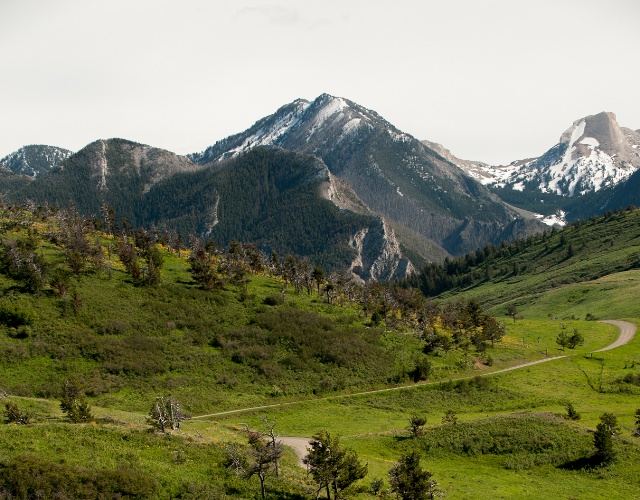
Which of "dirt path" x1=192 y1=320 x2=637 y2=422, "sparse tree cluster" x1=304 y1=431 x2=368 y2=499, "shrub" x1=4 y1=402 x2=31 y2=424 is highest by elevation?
"shrub" x1=4 y1=402 x2=31 y2=424

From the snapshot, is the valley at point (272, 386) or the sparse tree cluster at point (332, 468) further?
the valley at point (272, 386)

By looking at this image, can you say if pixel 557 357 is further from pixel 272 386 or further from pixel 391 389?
pixel 272 386

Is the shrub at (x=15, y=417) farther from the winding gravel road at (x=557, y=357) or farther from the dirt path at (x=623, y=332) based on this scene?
the dirt path at (x=623, y=332)

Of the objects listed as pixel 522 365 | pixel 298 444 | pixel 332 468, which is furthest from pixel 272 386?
pixel 522 365

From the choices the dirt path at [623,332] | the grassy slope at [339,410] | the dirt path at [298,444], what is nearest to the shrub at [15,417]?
the grassy slope at [339,410]

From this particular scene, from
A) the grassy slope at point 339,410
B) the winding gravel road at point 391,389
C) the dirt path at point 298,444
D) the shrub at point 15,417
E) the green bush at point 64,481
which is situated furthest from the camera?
the winding gravel road at point 391,389

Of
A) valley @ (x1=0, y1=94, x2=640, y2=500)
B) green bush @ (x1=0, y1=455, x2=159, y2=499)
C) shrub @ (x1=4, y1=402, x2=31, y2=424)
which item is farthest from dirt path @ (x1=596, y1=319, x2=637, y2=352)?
shrub @ (x1=4, y1=402, x2=31, y2=424)

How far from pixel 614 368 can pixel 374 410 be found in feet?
178

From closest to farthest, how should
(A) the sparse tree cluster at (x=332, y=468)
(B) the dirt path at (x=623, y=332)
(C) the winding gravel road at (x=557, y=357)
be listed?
1. (A) the sparse tree cluster at (x=332, y=468)
2. (C) the winding gravel road at (x=557, y=357)
3. (B) the dirt path at (x=623, y=332)

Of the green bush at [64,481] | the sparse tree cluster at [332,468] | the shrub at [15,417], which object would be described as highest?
the shrub at [15,417]

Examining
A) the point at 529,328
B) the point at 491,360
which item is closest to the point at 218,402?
the point at 491,360

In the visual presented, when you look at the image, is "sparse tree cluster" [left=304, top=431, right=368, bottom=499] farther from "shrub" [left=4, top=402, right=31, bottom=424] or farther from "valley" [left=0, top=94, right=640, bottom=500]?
"shrub" [left=4, top=402, right=31, bottom=424]

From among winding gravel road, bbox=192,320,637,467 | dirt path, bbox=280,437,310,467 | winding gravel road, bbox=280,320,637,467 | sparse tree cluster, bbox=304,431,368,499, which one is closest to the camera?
sparse tree cluster, bbox=304,431,368,499

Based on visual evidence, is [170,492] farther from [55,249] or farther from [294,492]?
[55,249]
